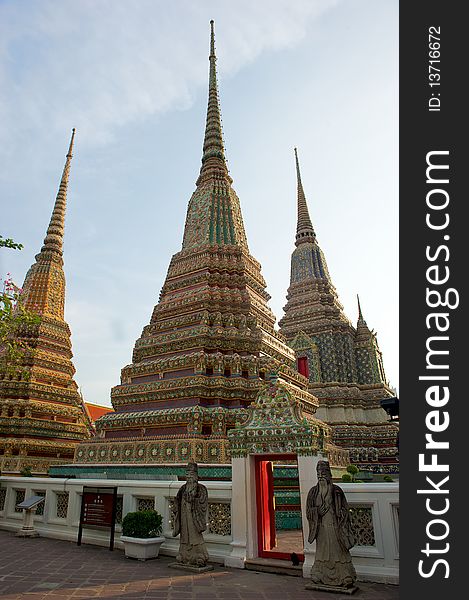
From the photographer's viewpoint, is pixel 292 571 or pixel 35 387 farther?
pixel 35 387

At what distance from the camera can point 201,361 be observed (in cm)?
1460

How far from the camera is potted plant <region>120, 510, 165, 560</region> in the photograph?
28.1ft

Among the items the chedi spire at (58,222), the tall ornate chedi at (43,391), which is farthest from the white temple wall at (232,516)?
the chedi spire at (58,222)

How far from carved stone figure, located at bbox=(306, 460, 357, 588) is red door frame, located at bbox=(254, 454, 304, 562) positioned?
1.18 m

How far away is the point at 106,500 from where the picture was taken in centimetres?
972

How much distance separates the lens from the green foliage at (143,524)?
8.73m

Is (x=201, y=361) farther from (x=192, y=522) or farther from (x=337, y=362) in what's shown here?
(x=337, y=362)

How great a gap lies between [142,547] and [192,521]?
4.30ft

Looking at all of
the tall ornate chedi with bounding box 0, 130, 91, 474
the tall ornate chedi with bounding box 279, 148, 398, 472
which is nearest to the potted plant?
the tall ornate chedi with bounding box 0, 130, 91, 474

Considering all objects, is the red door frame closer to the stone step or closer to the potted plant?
the stone step

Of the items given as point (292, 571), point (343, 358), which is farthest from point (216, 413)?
point (343, 358)

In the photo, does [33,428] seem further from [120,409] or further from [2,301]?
[2,301]

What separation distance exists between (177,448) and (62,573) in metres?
5.52

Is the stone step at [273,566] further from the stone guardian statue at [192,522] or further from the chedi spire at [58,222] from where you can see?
the chedi spire at [58,222]
